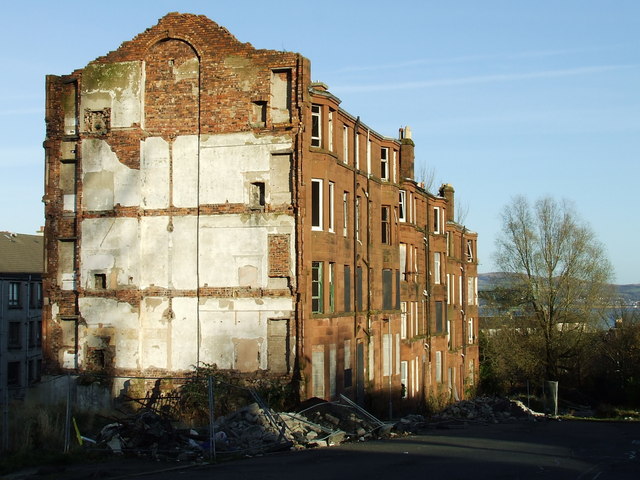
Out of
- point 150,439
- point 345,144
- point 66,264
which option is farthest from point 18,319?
point 150,439

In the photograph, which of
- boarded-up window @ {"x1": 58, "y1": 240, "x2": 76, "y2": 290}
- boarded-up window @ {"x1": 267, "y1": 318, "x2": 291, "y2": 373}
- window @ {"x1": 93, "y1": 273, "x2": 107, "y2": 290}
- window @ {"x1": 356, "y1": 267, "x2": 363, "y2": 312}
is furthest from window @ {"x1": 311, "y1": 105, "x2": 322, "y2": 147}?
boarded-up window @ {"x1": 58, "y1": 240, "x2": 76, "y2": 290}

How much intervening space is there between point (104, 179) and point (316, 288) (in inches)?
355

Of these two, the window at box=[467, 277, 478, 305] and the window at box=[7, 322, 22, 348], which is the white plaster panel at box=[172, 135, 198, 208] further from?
the window at box=[467, 277, 478, 305]

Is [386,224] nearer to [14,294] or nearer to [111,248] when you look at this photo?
[111,248]

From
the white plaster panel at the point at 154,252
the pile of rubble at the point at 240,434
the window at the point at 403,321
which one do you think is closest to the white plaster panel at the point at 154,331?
the white plaster panel at the point at 154,252

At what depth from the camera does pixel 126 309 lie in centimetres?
2942

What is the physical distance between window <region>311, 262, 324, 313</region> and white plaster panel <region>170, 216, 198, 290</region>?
4260 mm

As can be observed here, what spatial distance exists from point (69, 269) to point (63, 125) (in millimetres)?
5591

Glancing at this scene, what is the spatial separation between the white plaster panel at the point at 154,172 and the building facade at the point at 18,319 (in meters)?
23.7

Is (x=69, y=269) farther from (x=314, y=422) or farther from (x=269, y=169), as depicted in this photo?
(x=314, y=422)

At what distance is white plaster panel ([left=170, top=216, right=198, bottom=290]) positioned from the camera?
29.0 m

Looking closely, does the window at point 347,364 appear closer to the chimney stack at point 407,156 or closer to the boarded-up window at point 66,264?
the boarded-up window at point 66,264

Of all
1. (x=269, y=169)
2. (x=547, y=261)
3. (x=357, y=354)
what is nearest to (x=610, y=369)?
(x=547, y=261)

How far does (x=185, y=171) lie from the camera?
29203 mm
